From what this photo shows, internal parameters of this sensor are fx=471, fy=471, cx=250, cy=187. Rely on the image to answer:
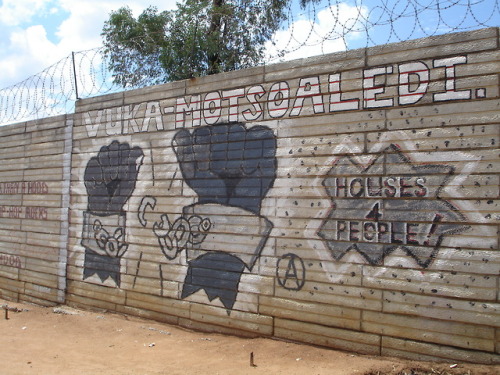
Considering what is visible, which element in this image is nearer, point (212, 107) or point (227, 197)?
point (227, 197)

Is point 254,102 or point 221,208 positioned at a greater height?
point 254,102

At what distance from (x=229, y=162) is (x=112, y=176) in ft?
7.43

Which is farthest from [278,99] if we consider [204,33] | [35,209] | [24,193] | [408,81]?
[204,33]

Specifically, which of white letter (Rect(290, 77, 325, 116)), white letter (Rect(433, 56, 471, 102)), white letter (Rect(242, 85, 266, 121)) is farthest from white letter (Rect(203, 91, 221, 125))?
white letter (Rect(433, 56, 471, 102))

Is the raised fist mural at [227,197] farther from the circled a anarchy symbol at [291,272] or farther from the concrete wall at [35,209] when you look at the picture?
the concrete wall at [35,209]

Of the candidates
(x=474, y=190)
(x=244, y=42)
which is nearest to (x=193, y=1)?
(x=244, y=42)

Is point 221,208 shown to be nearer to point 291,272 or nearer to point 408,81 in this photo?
point 291,272

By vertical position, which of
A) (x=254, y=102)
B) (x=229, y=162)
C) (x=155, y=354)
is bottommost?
(x=155, y=354)

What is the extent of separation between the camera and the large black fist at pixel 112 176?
688 centimetres

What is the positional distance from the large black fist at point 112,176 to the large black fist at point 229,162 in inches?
36.2

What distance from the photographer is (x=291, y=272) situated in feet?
16.8

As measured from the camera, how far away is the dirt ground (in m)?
4.40

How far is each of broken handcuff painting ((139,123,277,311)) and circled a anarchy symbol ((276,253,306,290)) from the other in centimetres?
33

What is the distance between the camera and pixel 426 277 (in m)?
4.30
